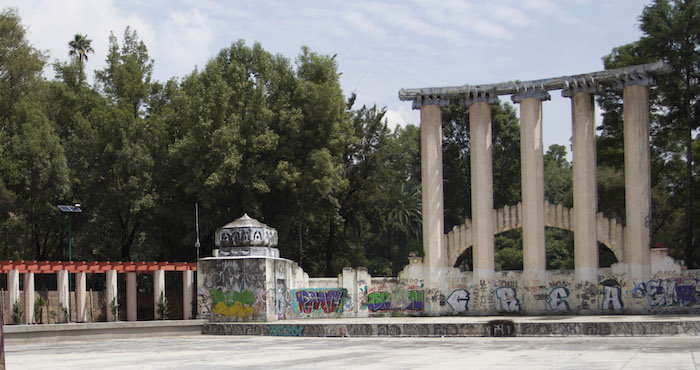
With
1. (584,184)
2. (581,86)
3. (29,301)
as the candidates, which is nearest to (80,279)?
(29,301)

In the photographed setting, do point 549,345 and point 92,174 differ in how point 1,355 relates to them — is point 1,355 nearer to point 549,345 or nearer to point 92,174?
point 549,345

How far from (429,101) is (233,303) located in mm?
15843

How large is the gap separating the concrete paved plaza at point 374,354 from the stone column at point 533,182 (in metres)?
13.6

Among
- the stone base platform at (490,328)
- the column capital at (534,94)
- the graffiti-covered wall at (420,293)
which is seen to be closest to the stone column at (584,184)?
the graffiti-covered wall at (420,293)

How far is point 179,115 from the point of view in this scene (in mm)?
54219

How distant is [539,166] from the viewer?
1756 inches

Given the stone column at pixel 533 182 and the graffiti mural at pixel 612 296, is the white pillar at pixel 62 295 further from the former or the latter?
the graffiti mural at pixel 612 296

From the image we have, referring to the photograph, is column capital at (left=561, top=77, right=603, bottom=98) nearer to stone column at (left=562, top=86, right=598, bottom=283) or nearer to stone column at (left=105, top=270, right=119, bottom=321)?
stone column at (left=562, top=86, right=598, bottom=283)

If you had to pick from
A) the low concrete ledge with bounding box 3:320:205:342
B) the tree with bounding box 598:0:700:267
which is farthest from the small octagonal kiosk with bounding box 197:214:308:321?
the tree with bounding box 598:0:700:267

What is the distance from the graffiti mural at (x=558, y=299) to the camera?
43031mm

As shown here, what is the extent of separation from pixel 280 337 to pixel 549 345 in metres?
13.2

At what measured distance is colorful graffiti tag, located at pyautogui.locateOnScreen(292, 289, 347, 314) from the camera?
147 feet

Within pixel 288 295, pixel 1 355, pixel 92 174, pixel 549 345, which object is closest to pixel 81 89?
pixel 92 174

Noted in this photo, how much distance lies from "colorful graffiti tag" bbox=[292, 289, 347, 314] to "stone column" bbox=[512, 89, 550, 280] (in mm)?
10179
